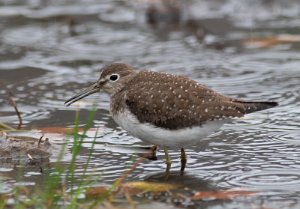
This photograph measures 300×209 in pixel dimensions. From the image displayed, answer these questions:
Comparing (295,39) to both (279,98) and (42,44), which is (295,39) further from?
(42,44)

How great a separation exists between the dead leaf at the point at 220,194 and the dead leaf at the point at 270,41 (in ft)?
21.0

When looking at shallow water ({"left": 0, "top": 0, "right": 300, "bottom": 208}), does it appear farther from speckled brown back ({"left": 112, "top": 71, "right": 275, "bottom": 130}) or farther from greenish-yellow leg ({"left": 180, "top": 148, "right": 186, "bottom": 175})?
speckled brown back ({"left": 112, "top": 71, "right": 275, "bottom": 130})

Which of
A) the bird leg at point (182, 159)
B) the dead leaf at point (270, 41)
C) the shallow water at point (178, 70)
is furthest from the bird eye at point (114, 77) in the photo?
the dead leaf at point (270, 41)

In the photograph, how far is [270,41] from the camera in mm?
13328

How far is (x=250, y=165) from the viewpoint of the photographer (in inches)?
316

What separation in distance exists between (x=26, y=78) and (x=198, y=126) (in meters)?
4.63

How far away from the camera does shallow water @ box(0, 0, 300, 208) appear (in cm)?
788

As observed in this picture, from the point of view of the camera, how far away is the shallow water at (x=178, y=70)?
310 inches

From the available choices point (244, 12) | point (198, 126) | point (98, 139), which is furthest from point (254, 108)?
point (244, 12)

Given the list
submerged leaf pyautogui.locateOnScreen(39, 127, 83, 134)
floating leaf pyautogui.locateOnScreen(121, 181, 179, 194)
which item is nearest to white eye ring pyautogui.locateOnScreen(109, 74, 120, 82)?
submerged leaf pyautogui.locateOnScreen(39, 127, 83, 134)

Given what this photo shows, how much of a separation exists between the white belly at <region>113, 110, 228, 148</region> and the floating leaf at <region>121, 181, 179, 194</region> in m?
0.46

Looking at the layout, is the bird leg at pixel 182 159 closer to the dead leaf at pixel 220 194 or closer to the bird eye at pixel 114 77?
the dead leaf at pixel 220 194

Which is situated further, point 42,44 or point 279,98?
A: point 42,44

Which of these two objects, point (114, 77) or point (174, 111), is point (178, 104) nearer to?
point (174, 111)
